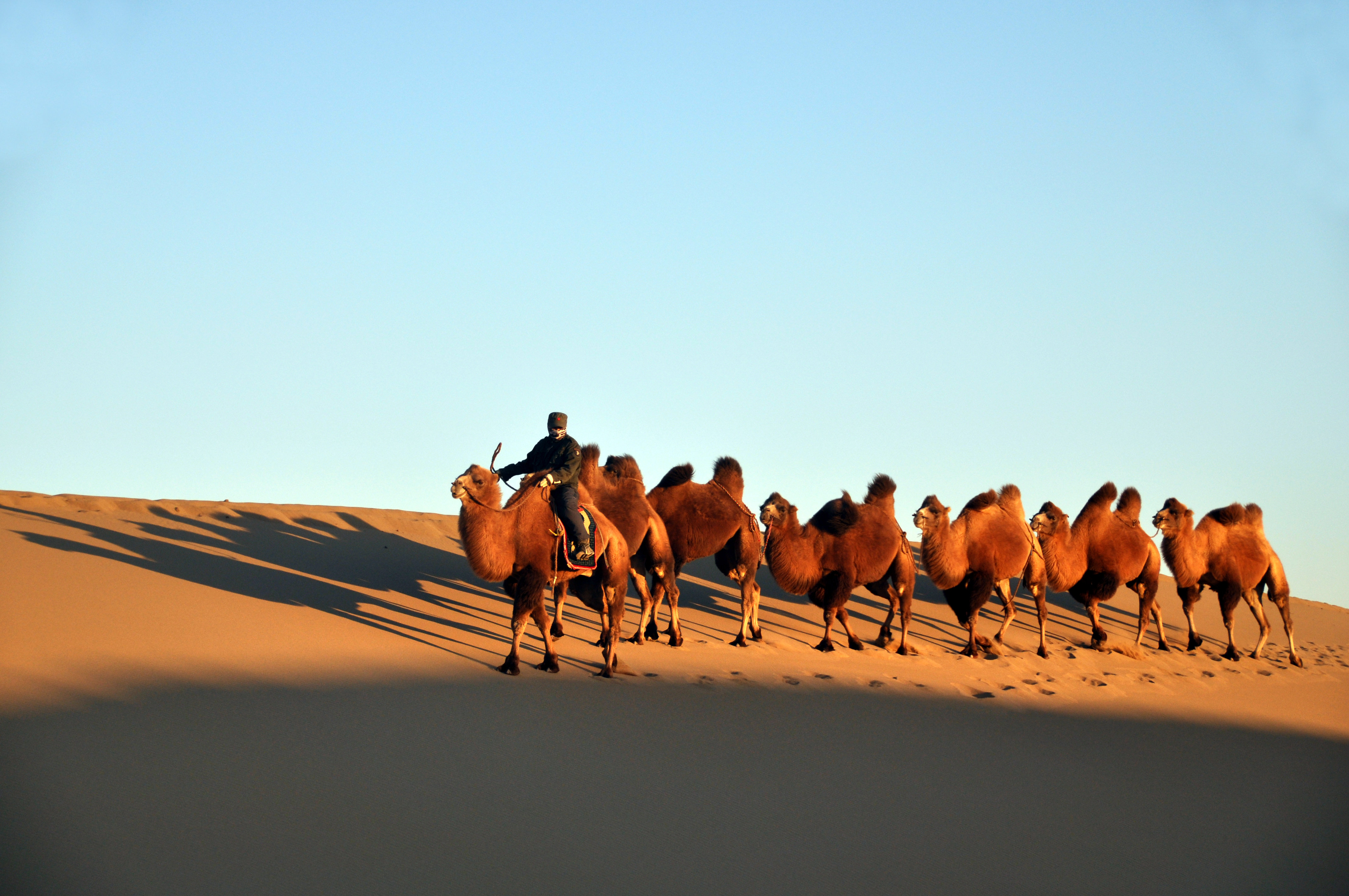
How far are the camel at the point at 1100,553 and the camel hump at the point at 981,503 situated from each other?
1.02 meters

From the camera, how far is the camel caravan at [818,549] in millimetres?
9672

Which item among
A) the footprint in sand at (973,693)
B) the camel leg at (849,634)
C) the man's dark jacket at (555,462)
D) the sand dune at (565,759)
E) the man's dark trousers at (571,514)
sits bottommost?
the sand dune at (565,759)

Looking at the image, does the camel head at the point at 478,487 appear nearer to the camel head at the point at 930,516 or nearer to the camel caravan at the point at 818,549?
the camel caravan at the point at 818,549

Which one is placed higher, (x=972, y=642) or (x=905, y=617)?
(x=905, y=617)

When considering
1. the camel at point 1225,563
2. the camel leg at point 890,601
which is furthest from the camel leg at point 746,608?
the camel at point 1225,563

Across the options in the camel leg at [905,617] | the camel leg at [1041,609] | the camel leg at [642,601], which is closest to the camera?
the camel leg at [642,601]

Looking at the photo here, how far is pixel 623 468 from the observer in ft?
43.7

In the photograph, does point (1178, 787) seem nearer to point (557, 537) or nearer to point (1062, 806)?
point (1062, 806)

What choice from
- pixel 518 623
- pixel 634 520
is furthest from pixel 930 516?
pixel 518 623

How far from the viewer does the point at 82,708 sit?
6.61 m

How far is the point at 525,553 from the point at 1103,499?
10.6 meters

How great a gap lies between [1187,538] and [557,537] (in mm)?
11141

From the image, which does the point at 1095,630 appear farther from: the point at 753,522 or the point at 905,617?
the point at 753,522

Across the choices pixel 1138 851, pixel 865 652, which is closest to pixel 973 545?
pixel 865 652
